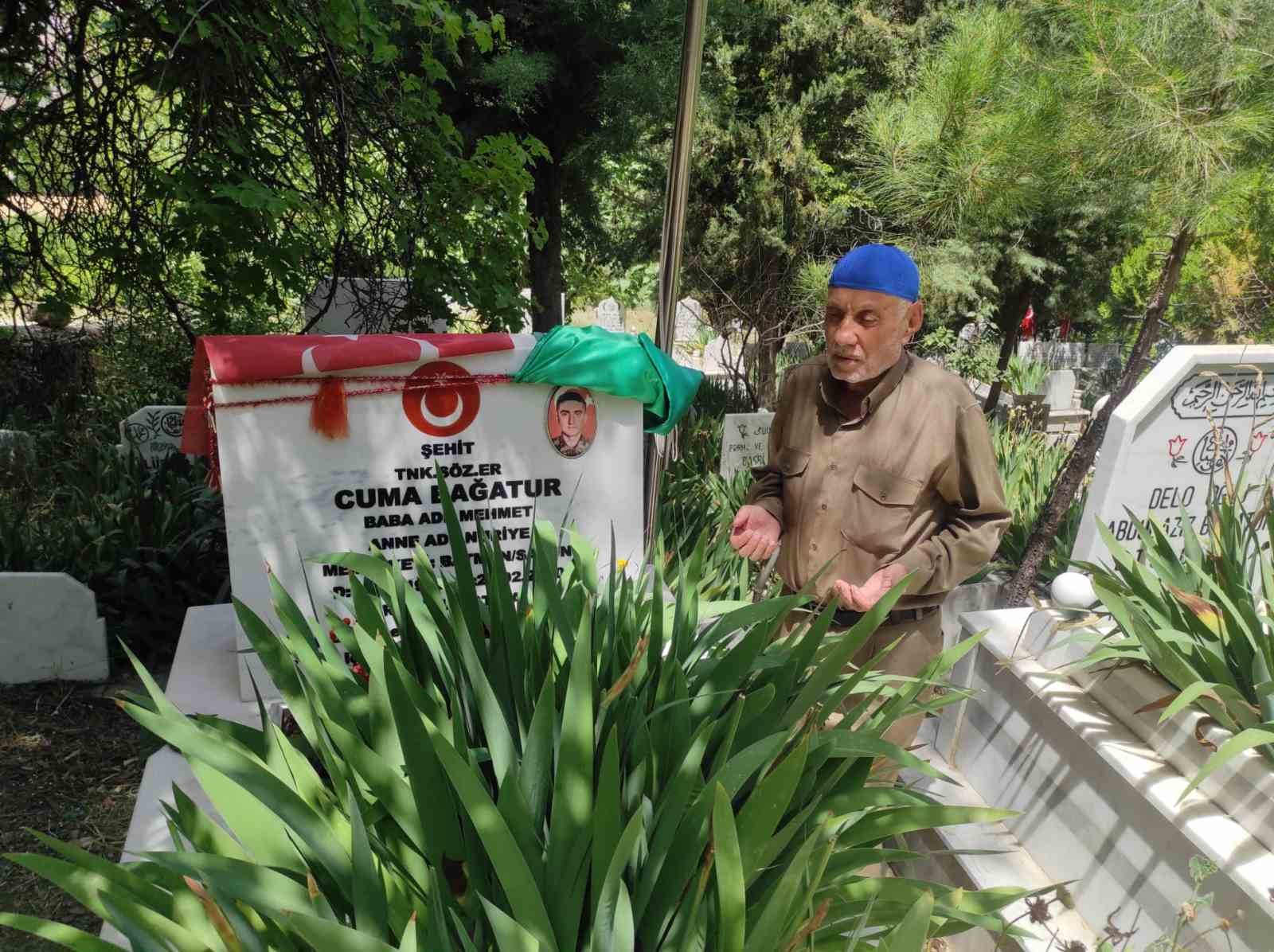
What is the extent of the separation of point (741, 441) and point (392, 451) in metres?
2.62

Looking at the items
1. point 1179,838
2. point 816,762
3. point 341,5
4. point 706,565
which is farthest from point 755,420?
point 816,762

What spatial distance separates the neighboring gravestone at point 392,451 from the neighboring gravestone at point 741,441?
190 centimetres

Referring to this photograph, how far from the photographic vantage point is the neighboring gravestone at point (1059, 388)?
465 inches

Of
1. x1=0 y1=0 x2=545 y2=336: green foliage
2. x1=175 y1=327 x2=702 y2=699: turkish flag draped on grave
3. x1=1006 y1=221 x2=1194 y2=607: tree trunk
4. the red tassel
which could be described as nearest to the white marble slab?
x1=175 y1=327 x2=702 y2=699: turkish flag draped on grave

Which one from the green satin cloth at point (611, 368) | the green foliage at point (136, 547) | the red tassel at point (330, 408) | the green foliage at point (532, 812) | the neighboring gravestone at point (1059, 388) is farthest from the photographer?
the neighboring gravestone at point (1059, 388)

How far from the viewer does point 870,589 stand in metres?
2.09

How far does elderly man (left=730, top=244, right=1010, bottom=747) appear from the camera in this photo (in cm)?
216

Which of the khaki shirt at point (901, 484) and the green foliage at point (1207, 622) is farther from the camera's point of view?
the khaki shirt at point (901, 484)

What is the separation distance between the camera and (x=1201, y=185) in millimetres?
3549

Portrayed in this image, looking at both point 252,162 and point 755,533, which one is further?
point 252,162

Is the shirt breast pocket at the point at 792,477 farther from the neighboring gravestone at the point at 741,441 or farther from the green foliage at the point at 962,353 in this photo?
the green foliage at the point at 962,353

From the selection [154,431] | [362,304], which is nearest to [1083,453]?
[362,304]

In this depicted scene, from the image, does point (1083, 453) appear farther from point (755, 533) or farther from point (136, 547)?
point (136, 547)

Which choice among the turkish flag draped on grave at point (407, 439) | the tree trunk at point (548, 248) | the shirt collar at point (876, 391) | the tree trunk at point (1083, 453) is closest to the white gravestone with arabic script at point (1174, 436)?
the tree trunk at point (1083, 453)
